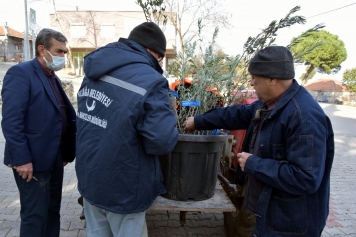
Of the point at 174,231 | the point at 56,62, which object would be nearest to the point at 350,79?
the point at 174,231

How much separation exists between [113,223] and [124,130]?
66cm

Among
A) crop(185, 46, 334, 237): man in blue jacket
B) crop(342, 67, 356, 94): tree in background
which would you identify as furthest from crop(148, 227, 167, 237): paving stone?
crop(342, 67, 356, 94): tree in background

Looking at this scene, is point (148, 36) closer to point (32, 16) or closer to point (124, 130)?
point (124, 130)

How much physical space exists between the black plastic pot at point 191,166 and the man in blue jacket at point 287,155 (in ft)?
1.34

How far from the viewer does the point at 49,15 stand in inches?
1282

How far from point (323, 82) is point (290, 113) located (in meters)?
58.5

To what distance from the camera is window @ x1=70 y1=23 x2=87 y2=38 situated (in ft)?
111

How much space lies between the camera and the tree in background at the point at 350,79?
3303 centimetres

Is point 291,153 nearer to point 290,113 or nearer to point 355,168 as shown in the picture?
point 290,113

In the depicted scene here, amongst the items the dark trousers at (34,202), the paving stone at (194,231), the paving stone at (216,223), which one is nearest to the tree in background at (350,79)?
the paving stone at (216,223)

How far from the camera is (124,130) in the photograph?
5.58 feet

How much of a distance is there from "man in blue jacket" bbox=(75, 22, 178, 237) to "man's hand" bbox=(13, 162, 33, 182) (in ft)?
2.19

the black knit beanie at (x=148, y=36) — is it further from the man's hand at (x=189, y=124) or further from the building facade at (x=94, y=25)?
the building facade at (x=94, y=25)

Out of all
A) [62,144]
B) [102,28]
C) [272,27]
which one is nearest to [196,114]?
[272,27]
